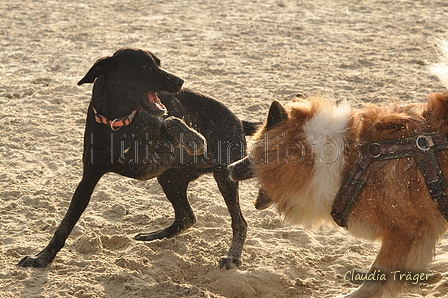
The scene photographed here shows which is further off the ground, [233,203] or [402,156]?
[402,156]

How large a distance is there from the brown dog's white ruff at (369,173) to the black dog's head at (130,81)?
960 mm

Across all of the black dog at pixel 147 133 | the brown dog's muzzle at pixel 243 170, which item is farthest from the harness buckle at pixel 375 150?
the black dog at pixel 147 133

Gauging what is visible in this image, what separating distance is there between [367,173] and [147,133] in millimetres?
1758

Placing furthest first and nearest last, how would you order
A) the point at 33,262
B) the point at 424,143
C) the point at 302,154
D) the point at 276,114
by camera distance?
the point at 33,262
the point at 276,114
the point at 302,154
the point at 424,143

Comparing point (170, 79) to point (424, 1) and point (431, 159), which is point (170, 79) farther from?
point (424, 1)

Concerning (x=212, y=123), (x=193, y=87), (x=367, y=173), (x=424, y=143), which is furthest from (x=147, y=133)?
(x=193, y=87)

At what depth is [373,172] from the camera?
3326 millimetres

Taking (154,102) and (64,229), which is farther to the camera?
(154,102)

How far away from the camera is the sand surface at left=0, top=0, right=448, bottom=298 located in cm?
402

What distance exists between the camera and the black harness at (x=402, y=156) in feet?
10.5

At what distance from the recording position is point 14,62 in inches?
337

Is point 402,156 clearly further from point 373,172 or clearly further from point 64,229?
point 64,229

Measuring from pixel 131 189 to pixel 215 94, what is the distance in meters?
2.56

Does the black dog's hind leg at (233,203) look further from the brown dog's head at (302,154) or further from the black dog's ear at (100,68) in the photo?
the black dog's ear at (100,68)
